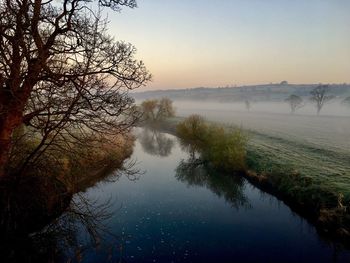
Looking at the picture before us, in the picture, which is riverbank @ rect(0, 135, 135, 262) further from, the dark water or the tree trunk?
the dark water

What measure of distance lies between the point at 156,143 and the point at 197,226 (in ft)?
94.7

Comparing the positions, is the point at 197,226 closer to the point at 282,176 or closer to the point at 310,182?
the point at 310,182

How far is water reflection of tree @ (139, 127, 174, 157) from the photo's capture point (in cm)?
3859

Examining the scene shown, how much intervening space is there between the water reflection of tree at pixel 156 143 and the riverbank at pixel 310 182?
12031 mm

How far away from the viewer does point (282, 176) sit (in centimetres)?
2230

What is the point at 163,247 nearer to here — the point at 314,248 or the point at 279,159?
the point at 314,248

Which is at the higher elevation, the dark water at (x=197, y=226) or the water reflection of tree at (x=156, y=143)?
the dark water at (x=197, y=226)

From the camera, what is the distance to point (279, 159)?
27.4 meters

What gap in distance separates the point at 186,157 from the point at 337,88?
164m

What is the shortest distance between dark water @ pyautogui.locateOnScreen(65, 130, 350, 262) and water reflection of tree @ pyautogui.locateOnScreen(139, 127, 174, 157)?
12469 millimetres

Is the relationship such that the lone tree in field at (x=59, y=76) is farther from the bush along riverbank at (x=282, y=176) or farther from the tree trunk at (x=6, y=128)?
the bush along riverbank at (x=282, y=176)

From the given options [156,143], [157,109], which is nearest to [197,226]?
[156,143]

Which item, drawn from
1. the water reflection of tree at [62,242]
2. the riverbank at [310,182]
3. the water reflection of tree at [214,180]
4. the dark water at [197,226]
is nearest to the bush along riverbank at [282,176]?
the riverbank at [310,182]

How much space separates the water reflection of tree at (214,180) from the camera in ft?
70.3
